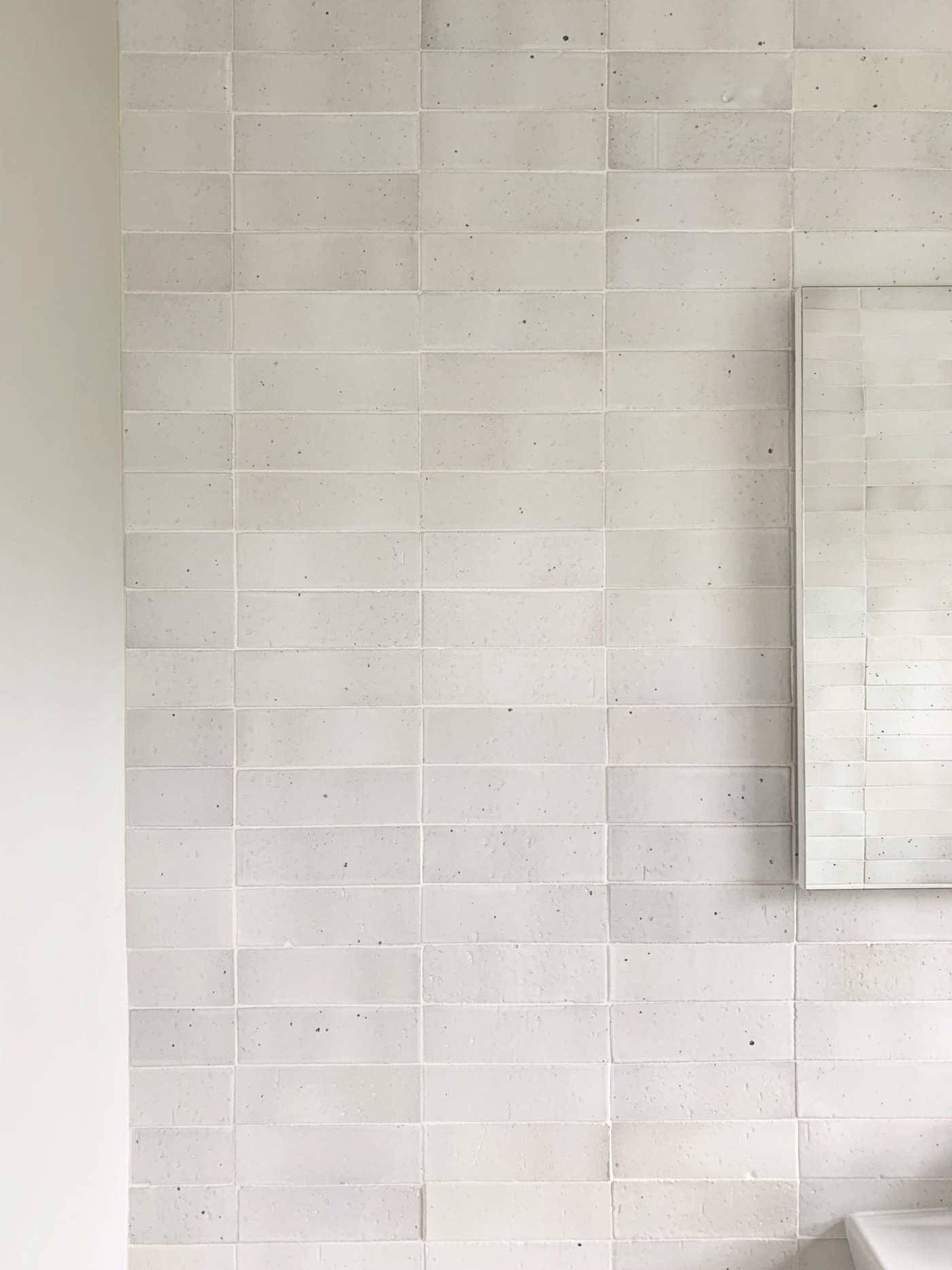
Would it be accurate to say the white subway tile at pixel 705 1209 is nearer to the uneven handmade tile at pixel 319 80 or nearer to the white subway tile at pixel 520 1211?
the white subway tile at pixel 520 1211

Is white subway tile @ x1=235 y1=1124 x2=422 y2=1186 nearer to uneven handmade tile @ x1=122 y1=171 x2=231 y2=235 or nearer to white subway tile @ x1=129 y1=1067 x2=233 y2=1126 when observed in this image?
white subway tile @ x1=129 y1=1067 x2=233 y2=1126

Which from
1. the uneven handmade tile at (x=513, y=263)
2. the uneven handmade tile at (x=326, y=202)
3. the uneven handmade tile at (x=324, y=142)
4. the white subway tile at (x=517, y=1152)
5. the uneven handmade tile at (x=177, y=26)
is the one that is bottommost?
the white subway tile at (x=517, y=1152)

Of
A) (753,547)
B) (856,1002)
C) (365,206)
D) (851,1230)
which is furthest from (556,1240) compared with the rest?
(365,206)

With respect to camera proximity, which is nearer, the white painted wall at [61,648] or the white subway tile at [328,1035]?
the white painted wall at [61,648]

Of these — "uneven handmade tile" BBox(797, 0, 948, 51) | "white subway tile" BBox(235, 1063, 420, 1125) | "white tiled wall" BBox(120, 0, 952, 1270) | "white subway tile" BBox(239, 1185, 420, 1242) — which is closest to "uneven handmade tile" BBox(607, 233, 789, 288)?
"white tiled wall" BBox(120, 0, 952, 1270)

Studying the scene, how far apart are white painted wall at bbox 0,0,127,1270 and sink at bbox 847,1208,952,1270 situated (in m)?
0.85

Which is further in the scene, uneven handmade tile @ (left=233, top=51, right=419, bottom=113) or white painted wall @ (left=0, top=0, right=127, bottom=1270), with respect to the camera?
uneven handmade tile @ (left=233, top=51, right=419, bottom=113)

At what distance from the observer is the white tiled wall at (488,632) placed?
1262mm

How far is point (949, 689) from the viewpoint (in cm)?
126

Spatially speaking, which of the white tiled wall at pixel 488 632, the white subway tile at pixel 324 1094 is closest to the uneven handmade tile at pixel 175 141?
the white tiled wall at pixel 488 632

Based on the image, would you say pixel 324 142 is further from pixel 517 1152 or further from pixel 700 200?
pixel 517 1152

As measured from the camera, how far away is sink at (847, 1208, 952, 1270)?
1180 mm

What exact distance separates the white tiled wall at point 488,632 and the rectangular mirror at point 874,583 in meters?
0.05

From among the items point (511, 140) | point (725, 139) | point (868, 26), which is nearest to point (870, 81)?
point (868, 26)
